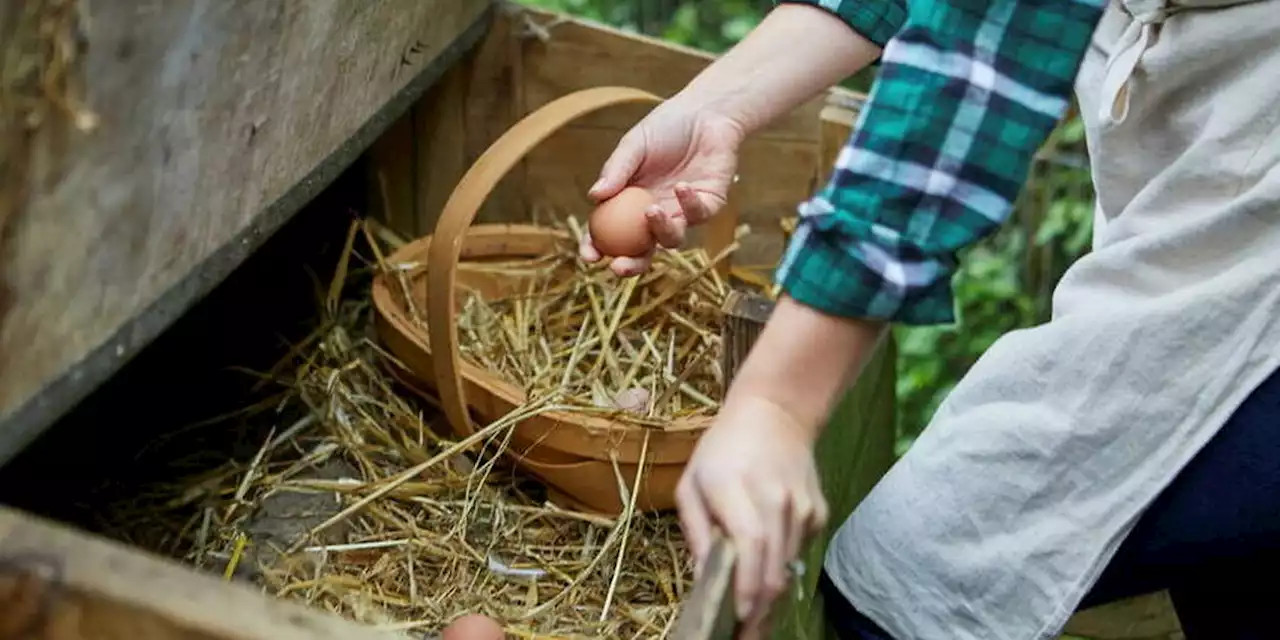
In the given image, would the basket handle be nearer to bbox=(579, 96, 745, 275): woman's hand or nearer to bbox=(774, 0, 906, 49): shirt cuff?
bbox=(579, 96, 745, 275): woman's hand

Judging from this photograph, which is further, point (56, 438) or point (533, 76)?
point (533, 76)

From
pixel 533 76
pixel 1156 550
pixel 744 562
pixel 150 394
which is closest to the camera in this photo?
pixel 744 562

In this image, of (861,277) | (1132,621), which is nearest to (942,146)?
(861,277)

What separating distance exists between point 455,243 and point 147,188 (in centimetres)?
38

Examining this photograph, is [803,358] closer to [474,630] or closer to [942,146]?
[942,146]

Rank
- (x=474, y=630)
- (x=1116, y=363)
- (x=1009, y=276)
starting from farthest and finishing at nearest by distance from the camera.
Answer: (x=1009, y=276), (x=474, y=630), (x=1116, y=363)

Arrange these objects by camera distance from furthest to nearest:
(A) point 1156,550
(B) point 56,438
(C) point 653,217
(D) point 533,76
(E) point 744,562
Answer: (D) point 533,76, (B) point 56,438, (C) point 653,217, (A) point 1156,550, (E) point 744,562

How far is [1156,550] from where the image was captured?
880 mm

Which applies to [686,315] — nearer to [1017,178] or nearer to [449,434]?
[449,434]

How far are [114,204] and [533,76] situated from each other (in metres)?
0.80

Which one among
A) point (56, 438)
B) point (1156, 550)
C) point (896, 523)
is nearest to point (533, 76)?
point (56, 438)

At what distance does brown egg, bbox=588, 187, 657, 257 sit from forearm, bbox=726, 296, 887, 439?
1.28 feet

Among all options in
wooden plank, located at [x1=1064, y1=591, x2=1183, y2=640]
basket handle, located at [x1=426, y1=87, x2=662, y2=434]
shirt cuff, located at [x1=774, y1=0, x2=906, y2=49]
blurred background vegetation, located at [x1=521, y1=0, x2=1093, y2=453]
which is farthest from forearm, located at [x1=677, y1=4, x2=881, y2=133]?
blurred background vegetation, located at [x1=521, y1=0, x2=1093, y2=453]

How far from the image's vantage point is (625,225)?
1.08 m
